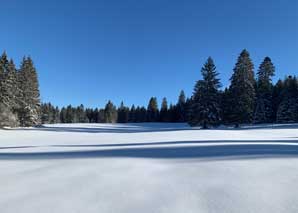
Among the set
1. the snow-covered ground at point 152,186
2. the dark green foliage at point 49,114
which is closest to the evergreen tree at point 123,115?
the dark green foliage at point 49,114

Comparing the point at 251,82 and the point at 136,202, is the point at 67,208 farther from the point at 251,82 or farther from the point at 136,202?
the point at 251,82

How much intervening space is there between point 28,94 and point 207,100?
23945mm

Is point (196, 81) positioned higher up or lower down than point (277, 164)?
higher up

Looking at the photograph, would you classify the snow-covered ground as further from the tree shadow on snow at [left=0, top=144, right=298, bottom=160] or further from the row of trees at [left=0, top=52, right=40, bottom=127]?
the row of trees at [left=0, top=52, right=40, bottom=127]

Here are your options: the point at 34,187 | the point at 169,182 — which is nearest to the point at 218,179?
the point at 169,182

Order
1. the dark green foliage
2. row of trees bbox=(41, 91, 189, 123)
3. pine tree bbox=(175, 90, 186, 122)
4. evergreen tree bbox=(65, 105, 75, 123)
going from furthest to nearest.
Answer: evergreen tree bbox=(65, 105, 75, 123) → the dark green foliage → row of trees bbox=(41, 91, 189, 123) → pine tree bbox=(175, 90, 186, 122)

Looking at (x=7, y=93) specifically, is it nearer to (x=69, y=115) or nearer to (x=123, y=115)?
(x=123, y=115)

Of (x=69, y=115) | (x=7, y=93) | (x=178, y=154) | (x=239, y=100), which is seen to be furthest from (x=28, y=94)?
(x=69, y=115)

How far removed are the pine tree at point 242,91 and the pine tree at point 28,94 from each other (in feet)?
85.8

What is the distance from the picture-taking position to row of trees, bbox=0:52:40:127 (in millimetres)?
27233

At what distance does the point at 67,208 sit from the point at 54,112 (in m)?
85.4

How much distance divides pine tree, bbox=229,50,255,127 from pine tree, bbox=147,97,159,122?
4130 cm

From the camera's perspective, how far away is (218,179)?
3.96 m

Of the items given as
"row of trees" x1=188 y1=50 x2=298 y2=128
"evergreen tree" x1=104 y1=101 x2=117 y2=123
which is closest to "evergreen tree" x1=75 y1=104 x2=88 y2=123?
"evergreen tree" x1=104 y1=101 x2=117 y2=123
